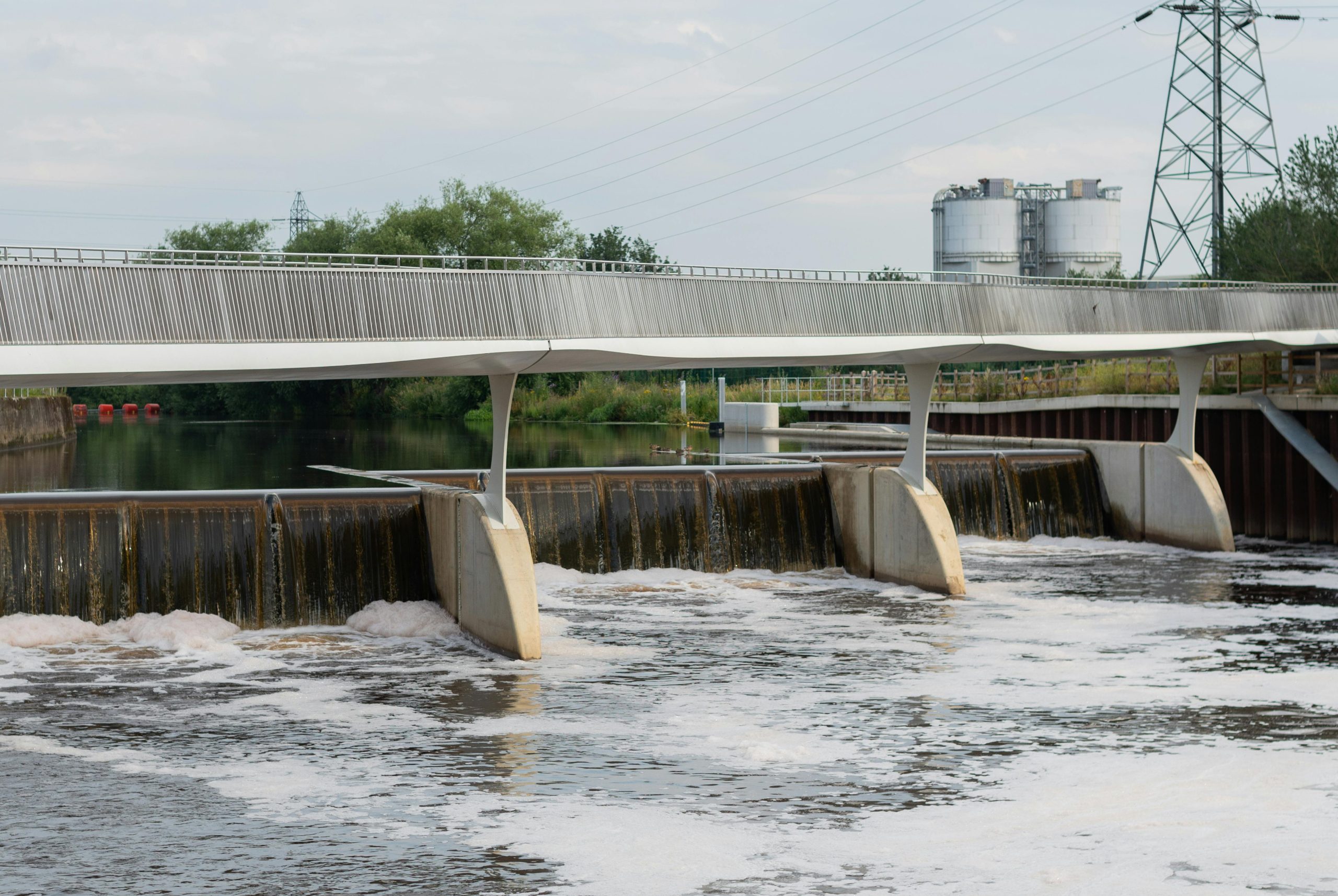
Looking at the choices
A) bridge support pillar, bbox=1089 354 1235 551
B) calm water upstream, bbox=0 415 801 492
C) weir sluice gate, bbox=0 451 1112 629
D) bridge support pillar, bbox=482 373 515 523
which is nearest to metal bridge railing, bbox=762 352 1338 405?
bridge support pillar, bbox=1089 354 1235 551

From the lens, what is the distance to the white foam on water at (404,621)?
83.5 feet

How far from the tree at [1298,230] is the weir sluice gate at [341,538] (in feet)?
79.2

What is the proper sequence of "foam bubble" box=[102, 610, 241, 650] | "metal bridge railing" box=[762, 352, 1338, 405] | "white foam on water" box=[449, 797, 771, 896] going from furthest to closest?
"metal bridge railing" box=[762, 352, 1338, 405] < "foam bubble" box=[102, 610, 241, 650] < "white foam on water" box=[449, 797, 771, 896]

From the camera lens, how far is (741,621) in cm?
2642

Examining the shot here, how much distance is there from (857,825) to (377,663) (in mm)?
10309

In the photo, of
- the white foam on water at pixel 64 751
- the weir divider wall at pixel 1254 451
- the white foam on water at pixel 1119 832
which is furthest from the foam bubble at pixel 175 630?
the weir divider wall at pixel 1254 451

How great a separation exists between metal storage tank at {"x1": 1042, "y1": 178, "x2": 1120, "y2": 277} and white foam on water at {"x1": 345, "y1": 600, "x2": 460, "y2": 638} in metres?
97.2

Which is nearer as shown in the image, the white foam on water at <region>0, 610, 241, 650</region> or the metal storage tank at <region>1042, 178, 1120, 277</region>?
the white foam on water at <region>0, 610, 241, 650</region>

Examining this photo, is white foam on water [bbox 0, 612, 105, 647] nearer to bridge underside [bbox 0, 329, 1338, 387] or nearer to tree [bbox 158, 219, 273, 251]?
bridge underside [bbox 0, 329, 1338, 387]

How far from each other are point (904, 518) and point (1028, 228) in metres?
91.9

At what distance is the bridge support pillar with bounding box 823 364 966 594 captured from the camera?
97.7 feet

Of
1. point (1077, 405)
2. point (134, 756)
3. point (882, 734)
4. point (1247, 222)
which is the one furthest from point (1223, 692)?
point (1247, 222)

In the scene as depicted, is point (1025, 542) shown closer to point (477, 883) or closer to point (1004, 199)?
point (477, 883)

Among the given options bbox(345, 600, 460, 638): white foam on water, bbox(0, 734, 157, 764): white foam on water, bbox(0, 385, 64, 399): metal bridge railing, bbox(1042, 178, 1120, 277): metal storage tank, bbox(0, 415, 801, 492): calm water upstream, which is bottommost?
bbox(0, 734, 157, 764): white foam on water
